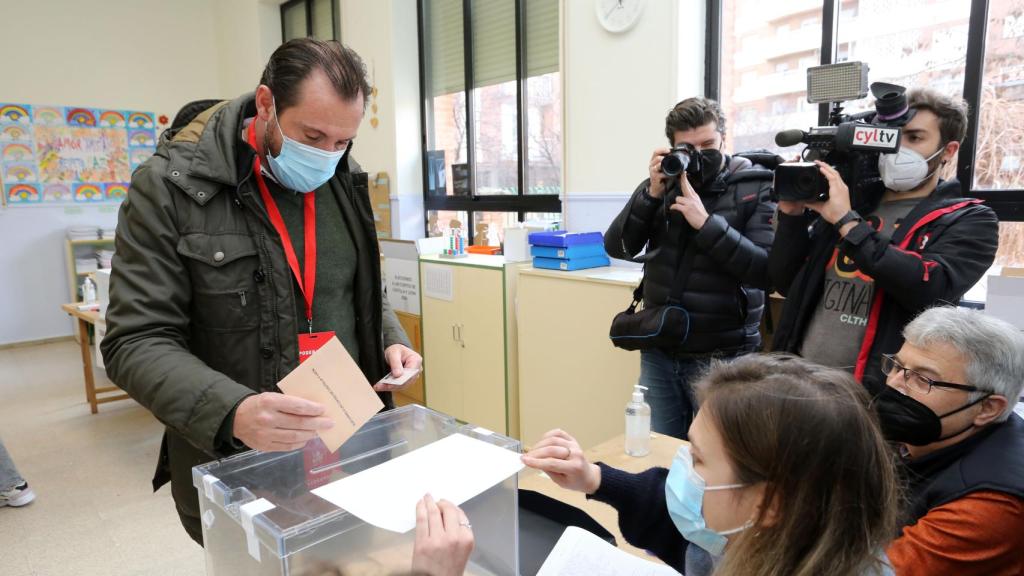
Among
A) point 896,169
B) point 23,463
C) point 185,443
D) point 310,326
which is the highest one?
point 896,169

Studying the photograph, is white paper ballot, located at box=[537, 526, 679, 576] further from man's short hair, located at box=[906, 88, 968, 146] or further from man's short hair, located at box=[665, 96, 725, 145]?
man's short hair, located at box=[665, 96, 725, 145]

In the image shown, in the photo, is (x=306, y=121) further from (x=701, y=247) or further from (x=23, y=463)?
(x=23, y=463)

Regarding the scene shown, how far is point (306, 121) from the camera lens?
3.84 ft

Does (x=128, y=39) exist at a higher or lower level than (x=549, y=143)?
higher

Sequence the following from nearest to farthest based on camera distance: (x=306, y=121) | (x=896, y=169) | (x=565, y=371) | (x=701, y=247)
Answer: (x=306, y=121) → (x=896, y=169) → (x=701, y=247) → (x=565, y=371)

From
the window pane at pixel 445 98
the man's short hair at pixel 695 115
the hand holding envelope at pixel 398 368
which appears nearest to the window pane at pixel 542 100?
the window pane at pixel 445 98

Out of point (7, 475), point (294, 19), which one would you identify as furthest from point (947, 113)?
point (294, 19)

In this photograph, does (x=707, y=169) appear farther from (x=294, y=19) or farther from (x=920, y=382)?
(x=294, y=19)

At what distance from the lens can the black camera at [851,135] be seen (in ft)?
5.08

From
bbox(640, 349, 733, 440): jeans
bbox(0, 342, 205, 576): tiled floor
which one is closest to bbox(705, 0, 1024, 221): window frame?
bbox(640, 349, 733, 440): jeans

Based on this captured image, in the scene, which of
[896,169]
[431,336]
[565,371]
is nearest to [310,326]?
[896,169]

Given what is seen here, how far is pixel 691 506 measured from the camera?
2.97 ft

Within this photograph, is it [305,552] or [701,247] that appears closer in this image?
[305,552]

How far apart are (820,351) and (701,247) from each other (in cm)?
46
